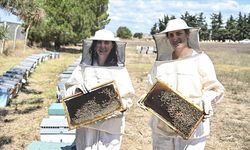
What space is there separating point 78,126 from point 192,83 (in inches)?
36.7

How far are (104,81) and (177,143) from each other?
744 millimetres

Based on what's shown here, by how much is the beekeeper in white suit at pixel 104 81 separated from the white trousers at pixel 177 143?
0.35 metres

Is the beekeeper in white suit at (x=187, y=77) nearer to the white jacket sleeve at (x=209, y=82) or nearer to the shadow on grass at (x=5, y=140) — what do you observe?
the white jacket sleeve at (x=209, y=82)

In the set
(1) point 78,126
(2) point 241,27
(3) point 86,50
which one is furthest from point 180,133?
(2) point 241,27

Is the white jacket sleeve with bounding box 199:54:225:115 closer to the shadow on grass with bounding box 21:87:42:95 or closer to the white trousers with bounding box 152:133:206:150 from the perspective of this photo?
the white trousers with bounding box 152:133:206:150

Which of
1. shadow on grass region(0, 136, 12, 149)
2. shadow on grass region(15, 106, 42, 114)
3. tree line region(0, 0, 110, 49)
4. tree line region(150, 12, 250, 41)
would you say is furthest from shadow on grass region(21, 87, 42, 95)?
tree line region(150, 12, 250, 41)

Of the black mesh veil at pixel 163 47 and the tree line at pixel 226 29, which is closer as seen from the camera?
the black mesh veil at pixel 163 47

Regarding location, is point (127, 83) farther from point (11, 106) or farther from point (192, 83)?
point (11, 106)

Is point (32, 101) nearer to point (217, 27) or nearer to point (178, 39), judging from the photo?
point (178, 39)

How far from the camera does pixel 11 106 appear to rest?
745 centimetres

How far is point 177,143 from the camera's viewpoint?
2715 mm

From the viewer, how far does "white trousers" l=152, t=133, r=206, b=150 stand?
269cm

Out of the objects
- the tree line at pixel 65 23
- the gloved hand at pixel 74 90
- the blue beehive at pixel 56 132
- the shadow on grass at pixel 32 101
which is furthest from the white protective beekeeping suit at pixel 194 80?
the tree line at pixel 65 23

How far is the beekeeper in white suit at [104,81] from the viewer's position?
2.90m
